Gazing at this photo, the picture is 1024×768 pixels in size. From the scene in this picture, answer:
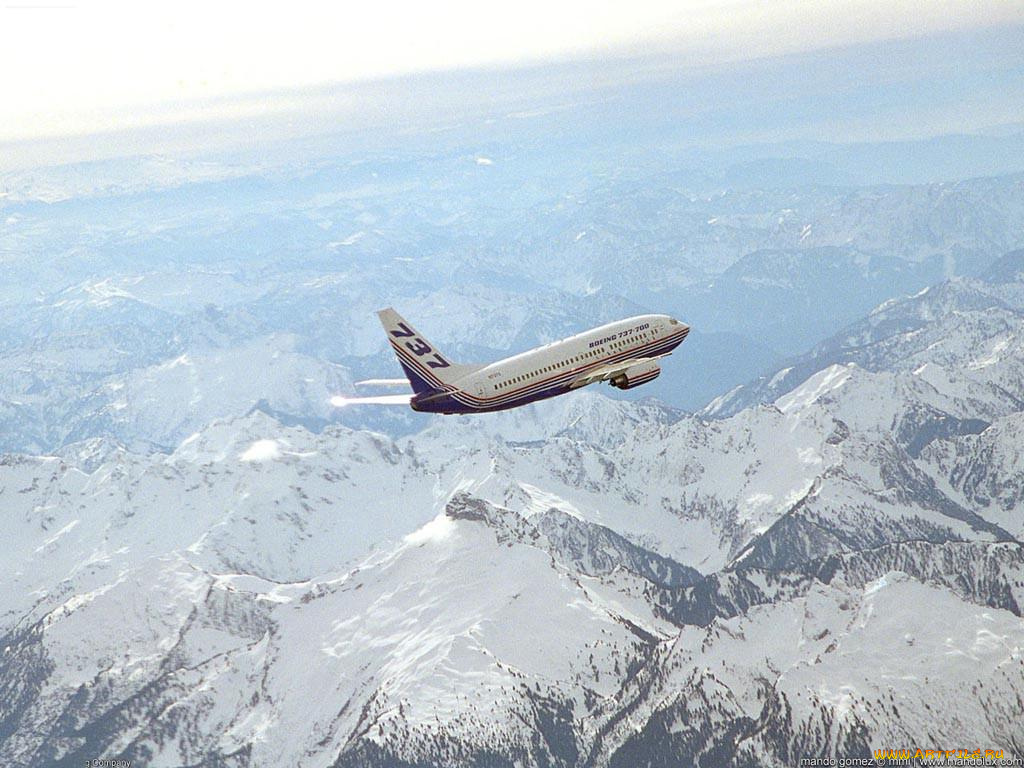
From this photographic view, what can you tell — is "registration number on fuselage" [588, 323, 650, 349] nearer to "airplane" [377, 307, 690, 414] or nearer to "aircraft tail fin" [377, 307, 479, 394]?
"airplane" [377, 307, 690, 414]

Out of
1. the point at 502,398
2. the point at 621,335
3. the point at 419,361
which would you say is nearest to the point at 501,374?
the point at 502,398

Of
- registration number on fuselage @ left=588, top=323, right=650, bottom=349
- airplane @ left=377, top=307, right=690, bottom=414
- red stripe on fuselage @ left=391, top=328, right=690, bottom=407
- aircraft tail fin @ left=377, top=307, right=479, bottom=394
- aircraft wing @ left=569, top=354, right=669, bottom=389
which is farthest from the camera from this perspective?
registration number on fuselage @ left=588, top=323, right=650, bottom=349

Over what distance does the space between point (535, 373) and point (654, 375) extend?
63.6ft

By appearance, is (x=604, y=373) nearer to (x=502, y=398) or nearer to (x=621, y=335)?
(x=621, y=335)

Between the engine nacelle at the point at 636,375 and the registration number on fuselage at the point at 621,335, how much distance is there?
7439 millimetres

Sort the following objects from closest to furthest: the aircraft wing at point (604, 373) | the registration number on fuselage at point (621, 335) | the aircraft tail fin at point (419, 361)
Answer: the aircraft tail fin at point (419, 361) < the aircraft wing at point (604, 373) < the registration number on fuselage at point (621, 335)

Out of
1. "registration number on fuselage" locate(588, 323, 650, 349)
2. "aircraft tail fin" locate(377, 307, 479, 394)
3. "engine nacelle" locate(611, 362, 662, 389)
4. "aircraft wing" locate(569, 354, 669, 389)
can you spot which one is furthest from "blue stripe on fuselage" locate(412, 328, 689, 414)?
"engine nacelle" locate(611, 362, 662, 389)

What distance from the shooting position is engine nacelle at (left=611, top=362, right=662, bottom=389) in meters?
139

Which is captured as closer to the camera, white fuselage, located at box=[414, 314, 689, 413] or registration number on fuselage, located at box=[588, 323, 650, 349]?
white fuselage, located at box=[414, 314, 689, 413]

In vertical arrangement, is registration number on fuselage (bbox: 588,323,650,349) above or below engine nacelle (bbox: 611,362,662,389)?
above

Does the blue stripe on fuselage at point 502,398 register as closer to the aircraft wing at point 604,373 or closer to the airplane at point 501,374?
the airplane at point 501,374

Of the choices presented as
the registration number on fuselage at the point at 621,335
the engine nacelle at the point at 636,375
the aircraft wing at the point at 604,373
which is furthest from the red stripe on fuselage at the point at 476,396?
the engine nacelle at the point at 636,375

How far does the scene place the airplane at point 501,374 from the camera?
135m

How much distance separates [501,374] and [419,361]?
1277cm
